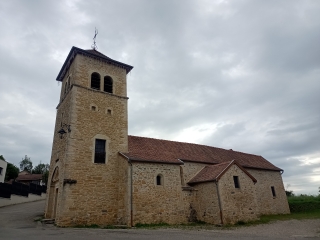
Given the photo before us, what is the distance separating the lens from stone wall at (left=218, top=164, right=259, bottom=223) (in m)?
15.7

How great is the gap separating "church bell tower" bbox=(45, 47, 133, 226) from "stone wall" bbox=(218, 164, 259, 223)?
6835 millimetres

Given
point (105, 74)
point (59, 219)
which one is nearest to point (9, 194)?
point (59, 219)

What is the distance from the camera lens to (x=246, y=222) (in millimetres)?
16062

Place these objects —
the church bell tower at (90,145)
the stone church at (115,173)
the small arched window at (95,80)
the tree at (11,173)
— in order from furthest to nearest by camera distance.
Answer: the tree at (11,173) → the small arched window at (95,80) → the stone church at (115,173) → the church bell tower at (90,145)

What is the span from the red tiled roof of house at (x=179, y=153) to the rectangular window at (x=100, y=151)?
158 centimetres

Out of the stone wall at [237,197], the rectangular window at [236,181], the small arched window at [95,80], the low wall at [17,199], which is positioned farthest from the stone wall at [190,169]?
the low wall at [17,199]

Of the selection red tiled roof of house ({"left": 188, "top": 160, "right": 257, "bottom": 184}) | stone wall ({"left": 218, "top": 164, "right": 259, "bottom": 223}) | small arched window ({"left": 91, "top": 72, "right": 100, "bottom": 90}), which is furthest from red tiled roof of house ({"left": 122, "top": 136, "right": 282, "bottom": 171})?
small arched window ({"left": 91, "top": 72, "right": 100, "bottom": 90})

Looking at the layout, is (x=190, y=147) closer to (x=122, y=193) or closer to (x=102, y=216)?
(x=122, y=193)

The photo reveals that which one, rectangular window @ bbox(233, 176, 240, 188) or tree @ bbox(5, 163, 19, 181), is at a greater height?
tree @ bbox(5, 163, 19, 181)

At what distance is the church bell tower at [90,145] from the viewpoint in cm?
1446

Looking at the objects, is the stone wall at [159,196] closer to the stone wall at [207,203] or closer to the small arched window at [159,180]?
the small arched window at [159,180]

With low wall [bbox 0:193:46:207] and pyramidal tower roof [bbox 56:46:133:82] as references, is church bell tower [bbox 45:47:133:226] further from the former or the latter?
low wall [bbox 0:193:46:207]

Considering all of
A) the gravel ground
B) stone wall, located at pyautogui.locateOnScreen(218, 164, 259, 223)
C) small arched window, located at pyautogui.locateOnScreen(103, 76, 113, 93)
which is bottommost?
the gravel ground

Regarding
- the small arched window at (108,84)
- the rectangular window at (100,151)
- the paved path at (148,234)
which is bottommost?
the paved path at (148,234)
